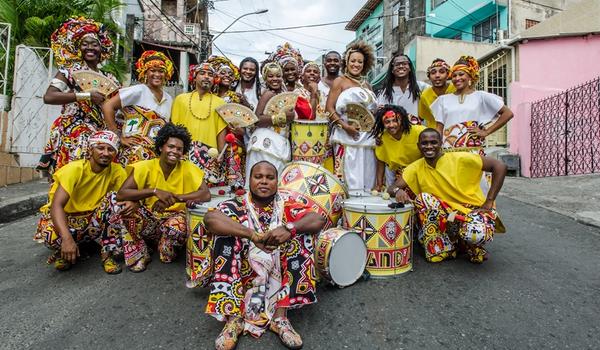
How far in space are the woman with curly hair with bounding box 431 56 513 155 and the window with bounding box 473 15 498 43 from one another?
16133 millimetres

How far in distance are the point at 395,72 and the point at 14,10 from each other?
902 centimetres

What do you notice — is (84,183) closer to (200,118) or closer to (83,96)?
(83,96)

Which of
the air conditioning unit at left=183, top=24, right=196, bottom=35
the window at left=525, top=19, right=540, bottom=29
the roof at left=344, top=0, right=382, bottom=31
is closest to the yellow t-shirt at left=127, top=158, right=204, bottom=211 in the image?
the window at left=525, top=19, right=540, bottom=29

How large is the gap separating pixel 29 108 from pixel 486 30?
1928cm

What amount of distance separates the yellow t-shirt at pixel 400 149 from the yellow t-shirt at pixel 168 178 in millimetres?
1957

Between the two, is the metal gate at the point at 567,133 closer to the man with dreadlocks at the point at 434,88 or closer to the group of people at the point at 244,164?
the man with dreadlocks at the point at 434,88

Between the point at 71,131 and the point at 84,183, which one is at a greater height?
the point at 71,131

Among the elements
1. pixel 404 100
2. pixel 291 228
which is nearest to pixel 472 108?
pixel 404 100

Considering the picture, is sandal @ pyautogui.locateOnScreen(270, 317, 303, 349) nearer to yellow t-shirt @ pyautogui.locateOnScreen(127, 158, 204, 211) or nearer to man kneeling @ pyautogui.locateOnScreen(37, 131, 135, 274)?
yellow t-shirt @ pyautogui.locateOnScreen(127, 158, 204, 211)

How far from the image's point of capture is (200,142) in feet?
13.7

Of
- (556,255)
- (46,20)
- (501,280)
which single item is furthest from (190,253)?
(46,20)

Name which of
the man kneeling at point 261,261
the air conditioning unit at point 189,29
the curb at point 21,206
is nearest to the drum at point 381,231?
the man kneeling at point 261,261

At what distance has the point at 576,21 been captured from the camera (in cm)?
1366

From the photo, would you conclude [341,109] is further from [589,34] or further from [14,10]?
[589,34]
